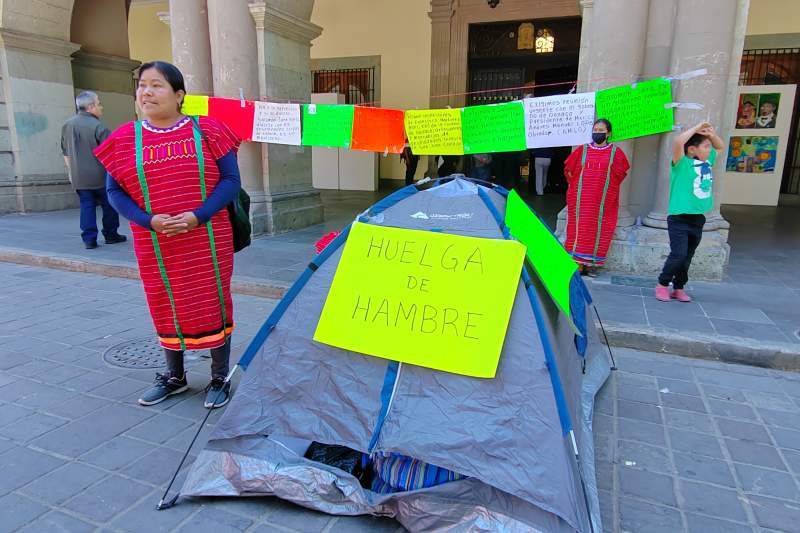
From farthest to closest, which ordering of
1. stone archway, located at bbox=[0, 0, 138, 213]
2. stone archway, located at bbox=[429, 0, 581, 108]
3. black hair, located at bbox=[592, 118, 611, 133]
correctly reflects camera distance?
stone archway, located at bbox=[429, 0, 581, 108], stone archway, located at bbox=[0, 0, 138, 213], black hair, located at bbox=[592, 118, 611, 133]

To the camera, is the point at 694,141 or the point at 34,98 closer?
the point at 694,141

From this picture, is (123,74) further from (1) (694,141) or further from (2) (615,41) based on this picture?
(1) (694,141)

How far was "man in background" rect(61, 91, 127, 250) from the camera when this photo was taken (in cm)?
697

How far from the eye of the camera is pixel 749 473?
2738 mm

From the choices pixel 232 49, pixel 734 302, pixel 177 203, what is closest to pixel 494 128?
pixel 734 302

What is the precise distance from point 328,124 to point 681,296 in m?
4.53

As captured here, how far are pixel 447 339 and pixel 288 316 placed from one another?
0.85 meters

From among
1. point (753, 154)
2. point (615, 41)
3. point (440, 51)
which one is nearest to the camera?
point (615, 41)

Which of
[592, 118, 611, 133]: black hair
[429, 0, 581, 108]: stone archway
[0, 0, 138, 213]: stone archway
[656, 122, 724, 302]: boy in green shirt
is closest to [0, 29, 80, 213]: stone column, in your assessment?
[0, 0, 138, 213]: stone archway

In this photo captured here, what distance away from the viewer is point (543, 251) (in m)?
2.77

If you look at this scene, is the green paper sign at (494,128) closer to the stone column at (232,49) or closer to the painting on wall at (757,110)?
the stone column at (232,49)

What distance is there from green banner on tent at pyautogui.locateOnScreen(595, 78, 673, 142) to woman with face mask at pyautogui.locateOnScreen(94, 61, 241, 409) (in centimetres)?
410

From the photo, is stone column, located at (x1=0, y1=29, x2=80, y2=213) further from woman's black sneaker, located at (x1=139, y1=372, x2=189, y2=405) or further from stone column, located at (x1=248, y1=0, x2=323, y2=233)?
woman's black sneaker, located at (x1=139, y1=372, x2=189, y2=405)

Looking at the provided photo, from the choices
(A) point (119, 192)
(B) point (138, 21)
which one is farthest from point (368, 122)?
(B) point (138, 21)
